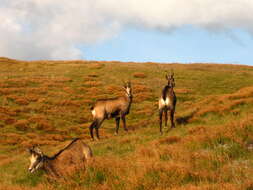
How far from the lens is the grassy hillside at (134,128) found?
7.43 meters

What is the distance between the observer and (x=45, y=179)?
9102 mm

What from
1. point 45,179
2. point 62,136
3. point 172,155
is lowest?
point 62,136

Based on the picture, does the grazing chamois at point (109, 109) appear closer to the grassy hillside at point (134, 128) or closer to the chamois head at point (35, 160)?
the grassy hillside at point (134, 128)

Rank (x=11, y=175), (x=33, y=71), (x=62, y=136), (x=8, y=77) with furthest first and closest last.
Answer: (x=33, y=71), (x=8, y=77), (x=62, y=136), (x=11, y=175)

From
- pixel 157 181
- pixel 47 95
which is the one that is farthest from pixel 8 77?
pixel 157 181

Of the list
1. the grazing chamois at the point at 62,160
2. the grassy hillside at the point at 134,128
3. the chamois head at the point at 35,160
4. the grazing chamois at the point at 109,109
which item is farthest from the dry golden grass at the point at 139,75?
the chamois head at the point at 35,160

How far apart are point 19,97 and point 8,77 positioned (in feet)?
36.8

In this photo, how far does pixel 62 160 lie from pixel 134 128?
49.8ft

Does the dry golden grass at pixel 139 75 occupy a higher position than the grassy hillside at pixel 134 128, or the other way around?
the dry golden grass at pixel 139 75

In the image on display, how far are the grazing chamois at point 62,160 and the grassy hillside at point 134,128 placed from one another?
0.46m

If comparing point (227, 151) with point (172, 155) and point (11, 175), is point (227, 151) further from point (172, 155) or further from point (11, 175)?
point (11, 175)

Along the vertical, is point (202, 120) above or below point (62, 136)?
above

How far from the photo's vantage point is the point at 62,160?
31.1ft

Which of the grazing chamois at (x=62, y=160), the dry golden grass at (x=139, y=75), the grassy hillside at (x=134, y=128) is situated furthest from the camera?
the dry golden grass at (x=139, y=75)
